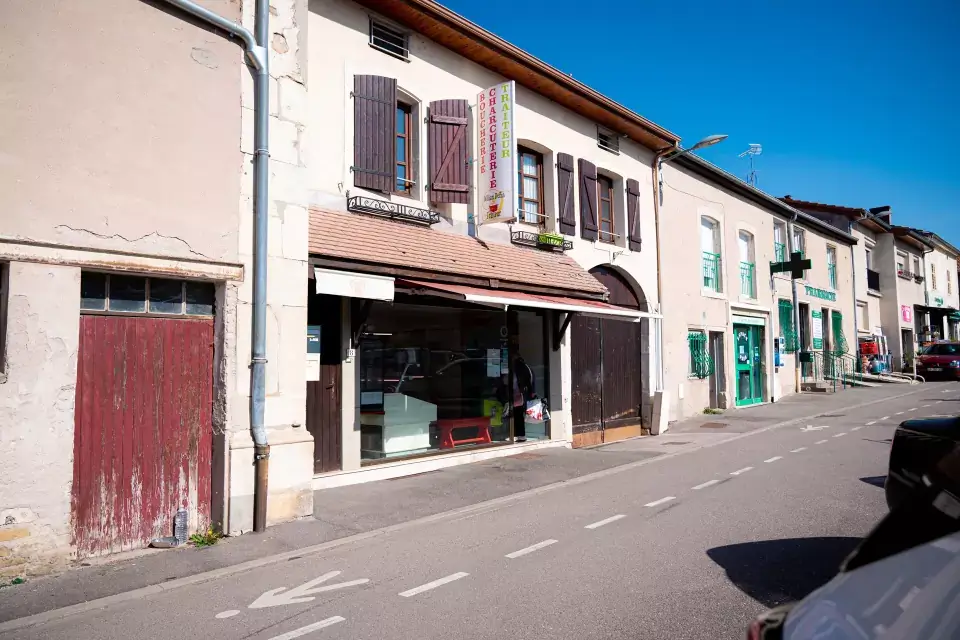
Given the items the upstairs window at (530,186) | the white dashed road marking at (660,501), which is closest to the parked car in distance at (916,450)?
the white dashed road marking at (660,501)

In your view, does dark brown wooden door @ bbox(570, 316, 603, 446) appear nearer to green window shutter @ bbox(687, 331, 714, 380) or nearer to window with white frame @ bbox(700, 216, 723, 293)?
green window shutter @ bbox(687, 331, 714, 380)

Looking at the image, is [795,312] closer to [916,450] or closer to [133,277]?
[133,277]

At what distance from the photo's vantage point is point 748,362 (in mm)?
20359

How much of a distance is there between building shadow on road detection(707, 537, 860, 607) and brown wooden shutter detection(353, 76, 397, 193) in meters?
6.59

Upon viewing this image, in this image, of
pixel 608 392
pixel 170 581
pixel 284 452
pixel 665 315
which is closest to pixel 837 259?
pixel 665 315

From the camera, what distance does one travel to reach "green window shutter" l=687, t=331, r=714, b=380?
17.5 meters

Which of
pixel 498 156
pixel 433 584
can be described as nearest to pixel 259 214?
pixel 433 584

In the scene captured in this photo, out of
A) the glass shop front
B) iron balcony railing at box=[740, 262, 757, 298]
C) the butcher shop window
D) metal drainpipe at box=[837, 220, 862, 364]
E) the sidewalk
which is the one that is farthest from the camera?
metal drainpipe at box=[837, 220, 862, 364]

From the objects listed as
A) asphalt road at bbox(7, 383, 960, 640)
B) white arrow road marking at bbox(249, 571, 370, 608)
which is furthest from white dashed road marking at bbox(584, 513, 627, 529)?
white arrow road marking at bbox(249, 571, 370, 608)

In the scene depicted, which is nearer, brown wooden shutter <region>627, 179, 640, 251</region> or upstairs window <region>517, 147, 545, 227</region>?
upstairs window <region>517, 147, 545, 227</region>

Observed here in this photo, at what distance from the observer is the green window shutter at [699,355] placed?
17484 mm

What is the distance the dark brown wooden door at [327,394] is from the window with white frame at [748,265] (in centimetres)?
1522

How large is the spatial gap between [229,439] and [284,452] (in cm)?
63

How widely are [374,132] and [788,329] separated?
1850cm
